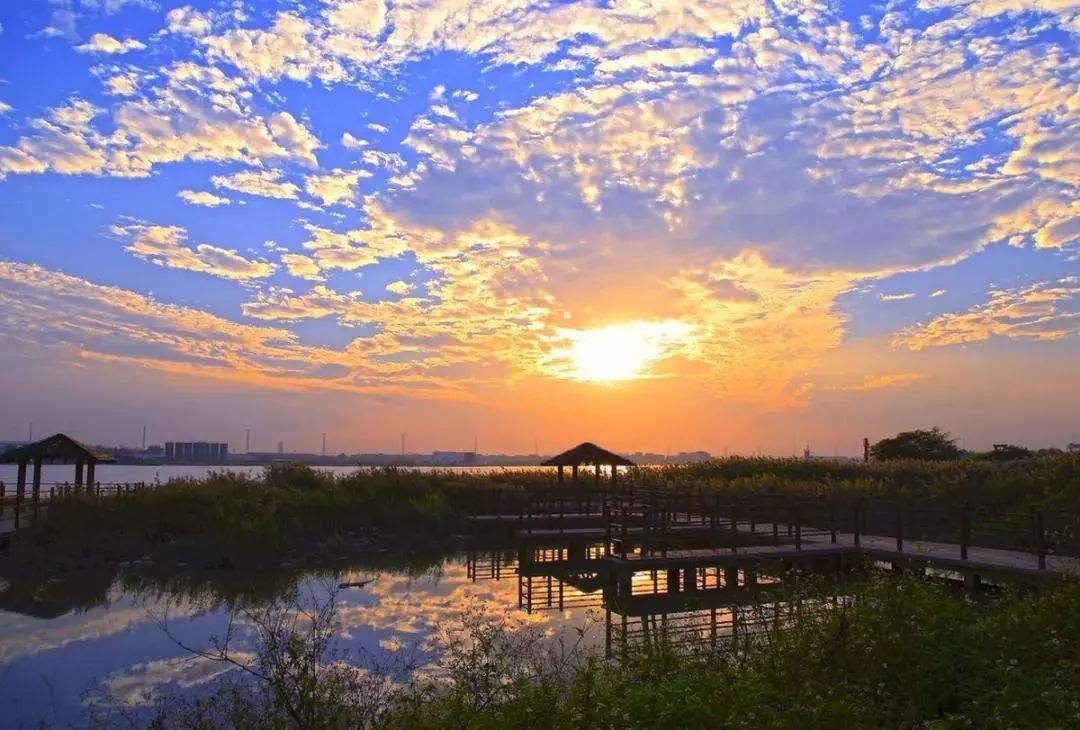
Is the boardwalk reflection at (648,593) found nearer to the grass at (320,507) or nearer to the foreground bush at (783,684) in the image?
the foreground bush at (783,684)

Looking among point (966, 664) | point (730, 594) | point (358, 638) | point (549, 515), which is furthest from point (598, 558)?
point (966, 664)

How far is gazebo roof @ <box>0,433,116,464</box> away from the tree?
40019mm

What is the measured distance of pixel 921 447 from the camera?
1928 inches

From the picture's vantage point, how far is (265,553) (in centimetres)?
2320

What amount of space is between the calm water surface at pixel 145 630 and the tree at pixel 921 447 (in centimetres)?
3526

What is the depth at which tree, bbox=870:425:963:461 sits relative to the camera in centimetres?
4791

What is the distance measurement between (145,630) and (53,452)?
18249mm

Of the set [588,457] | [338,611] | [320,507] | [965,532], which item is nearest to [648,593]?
[965,532]

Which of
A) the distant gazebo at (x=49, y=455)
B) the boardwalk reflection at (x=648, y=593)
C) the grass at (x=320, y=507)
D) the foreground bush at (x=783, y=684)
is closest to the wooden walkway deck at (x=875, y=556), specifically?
the boardwalk reflection at (x=648, y=593)

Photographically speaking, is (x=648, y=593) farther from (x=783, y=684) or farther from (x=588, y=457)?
(x=588, y=457)

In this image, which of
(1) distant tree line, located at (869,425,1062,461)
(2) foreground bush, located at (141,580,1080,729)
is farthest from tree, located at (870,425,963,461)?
(2) foreground bush, located at (141,580,1080,729)

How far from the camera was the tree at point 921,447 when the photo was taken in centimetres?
4791

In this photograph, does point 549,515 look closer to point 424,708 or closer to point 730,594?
point 730,594

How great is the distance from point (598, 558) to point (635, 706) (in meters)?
18.8
